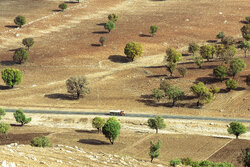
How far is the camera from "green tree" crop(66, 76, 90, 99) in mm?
117125

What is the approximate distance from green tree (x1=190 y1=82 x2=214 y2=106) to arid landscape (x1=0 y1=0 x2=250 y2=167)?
2413mm

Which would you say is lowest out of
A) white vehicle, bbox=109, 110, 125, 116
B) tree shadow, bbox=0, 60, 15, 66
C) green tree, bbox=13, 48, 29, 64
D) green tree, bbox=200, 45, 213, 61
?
white vehicle, bbox=109, 110, 125, 116

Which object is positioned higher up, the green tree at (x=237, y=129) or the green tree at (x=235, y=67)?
the green tree at (x=235, y=67)

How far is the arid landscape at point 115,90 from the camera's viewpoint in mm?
78750

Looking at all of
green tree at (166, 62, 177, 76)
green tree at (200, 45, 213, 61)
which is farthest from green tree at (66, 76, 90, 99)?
green tree at (200, 45, 213, 61)

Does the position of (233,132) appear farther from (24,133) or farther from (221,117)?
(24,133)

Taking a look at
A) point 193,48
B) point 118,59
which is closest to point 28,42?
point 118,59

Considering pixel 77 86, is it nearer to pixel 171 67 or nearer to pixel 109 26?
pixel 171 67

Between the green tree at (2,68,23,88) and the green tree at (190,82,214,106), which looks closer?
the green tree at (190,82,214,106)

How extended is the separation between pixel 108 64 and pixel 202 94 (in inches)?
1856

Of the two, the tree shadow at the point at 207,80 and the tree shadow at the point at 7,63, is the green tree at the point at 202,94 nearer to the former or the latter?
the tree shadow at the point at 207,80

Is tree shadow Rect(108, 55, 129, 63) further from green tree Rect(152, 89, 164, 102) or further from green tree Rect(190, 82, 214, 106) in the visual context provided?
green tree Rect(190, 82, 214, 106)

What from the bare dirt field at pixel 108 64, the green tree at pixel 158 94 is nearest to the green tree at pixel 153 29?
the bare dirt field at pixel 108 64

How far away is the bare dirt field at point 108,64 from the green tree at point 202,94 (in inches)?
89.2
